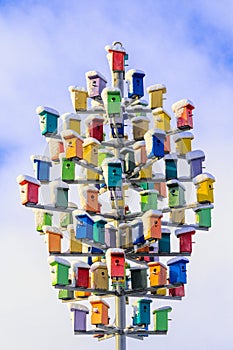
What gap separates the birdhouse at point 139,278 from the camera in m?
11.2

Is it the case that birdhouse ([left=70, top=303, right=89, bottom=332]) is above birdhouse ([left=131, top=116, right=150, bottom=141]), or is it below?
below

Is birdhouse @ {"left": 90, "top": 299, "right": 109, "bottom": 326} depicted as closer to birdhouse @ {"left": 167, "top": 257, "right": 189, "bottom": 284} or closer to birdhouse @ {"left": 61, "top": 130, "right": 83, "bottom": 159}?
birdhouse @ {"left": 167, "top": 257, "right": 189, "bottom": 284}

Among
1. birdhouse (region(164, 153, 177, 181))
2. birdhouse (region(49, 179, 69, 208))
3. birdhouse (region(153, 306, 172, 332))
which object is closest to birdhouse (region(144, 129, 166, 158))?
birdhouse (region(164, 153, 177, 181))

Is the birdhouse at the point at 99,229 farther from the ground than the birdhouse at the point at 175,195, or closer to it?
closer to it

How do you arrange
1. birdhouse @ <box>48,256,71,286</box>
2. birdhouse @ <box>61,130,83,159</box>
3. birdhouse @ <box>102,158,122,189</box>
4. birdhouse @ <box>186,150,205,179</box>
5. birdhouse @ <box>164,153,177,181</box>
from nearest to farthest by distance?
1. birdhouse @ <box>102,158,122,189</box>
2. birdhouse @ <box>48,256,71,286</box>
3. birdhouse @ <box>61,130,83,159</box>
4. birdhouse @ <box>164,153,177,181</box>
5. birdhouse @ <box>186,150,205,179</box>

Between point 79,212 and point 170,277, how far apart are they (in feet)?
4.52

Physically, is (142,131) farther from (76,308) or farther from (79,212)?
(76,308)

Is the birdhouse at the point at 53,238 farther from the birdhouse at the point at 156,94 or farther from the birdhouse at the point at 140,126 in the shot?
the birdhouse at the point at 156,94

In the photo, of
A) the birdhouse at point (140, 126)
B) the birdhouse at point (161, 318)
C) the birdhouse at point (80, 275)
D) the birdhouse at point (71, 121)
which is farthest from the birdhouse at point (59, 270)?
the birdhouse at point (140, 126)

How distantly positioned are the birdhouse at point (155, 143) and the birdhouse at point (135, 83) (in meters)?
0.90

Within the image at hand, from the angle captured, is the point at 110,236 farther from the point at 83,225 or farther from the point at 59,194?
the point at 59,194

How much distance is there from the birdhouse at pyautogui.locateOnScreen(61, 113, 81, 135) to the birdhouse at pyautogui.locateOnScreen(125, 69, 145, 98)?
74 cm

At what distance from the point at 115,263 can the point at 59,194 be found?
1218mm

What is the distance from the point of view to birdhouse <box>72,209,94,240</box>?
10.6 m
